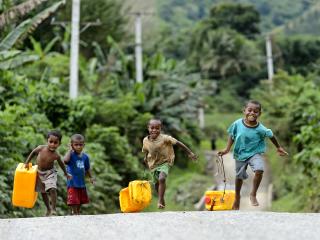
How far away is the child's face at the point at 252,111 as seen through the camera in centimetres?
875

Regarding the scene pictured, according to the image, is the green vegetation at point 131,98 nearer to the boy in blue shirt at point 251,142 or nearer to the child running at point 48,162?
the child running at point 48,162

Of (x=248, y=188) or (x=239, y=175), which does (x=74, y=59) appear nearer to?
→ (x=248, y=188)

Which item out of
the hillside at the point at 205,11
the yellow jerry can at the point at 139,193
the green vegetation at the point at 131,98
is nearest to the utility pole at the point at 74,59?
the green vegetation at the point at 131,98

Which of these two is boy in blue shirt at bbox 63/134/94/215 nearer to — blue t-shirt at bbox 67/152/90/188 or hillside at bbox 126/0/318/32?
blue t-shirt at bbox 67/152/90/188

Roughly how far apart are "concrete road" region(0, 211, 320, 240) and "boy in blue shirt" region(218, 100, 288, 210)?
4.04 ft

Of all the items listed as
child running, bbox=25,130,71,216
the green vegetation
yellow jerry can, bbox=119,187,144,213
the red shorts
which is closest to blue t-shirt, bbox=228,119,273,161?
yellow jerry can, bbox=119,187,144,213

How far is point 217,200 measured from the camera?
368 inches

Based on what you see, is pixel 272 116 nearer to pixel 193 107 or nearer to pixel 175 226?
pixel 193 107

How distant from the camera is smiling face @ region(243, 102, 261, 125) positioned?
344 inches

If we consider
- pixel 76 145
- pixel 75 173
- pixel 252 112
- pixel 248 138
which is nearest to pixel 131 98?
pixel 75 173

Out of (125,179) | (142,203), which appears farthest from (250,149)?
(125,179)

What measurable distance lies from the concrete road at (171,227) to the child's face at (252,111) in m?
1.55

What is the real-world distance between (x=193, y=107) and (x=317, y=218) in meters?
24.2

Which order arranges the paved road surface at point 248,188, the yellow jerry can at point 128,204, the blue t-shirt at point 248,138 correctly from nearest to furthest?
the yellow jerry can at point 128,204
the blue t-shirt at point 248,138
the paved road surface at point 248,188
